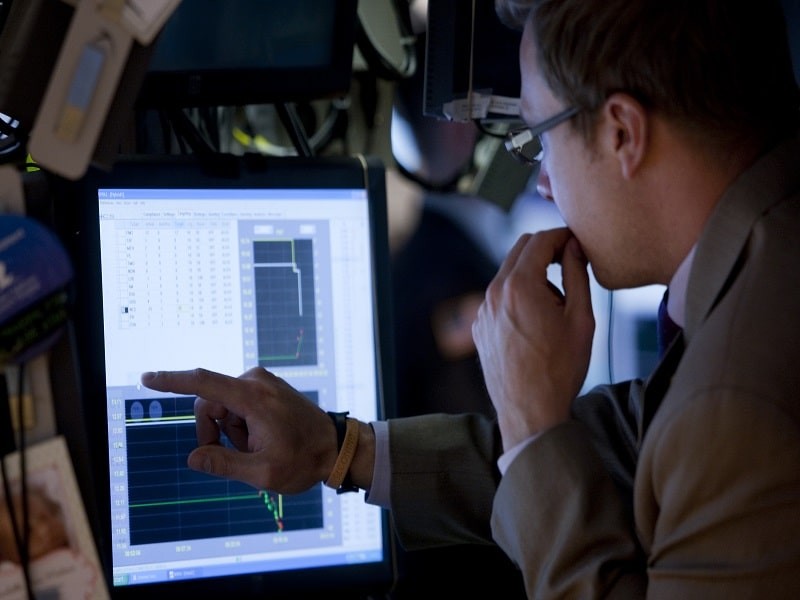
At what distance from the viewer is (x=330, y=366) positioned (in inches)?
46.9

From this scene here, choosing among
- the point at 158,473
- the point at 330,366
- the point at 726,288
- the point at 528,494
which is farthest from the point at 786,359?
the point at 158,473

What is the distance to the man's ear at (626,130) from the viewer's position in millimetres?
981

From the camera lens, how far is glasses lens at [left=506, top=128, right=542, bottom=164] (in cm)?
113

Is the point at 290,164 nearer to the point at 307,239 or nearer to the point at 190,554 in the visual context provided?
the point at 307,239

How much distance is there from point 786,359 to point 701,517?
0.50 ft

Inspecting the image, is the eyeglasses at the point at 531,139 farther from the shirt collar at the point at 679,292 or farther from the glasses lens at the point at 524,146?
the shirt collar at the point at 679,292

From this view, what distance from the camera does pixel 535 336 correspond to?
3.37 feet

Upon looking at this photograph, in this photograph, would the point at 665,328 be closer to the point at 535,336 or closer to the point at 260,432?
the point at 535,336

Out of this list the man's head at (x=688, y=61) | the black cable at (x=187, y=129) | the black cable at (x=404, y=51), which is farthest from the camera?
the black cable at (x=404, y=51)

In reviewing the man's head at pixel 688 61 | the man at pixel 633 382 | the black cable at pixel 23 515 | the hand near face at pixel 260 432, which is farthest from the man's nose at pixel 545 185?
the black cable at pixel 23 515

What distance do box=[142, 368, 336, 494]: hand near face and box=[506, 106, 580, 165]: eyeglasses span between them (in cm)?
39

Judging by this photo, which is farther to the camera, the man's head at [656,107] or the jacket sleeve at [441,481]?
the jacket sleeve at [441,481]

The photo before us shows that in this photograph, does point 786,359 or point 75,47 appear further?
point 786,359

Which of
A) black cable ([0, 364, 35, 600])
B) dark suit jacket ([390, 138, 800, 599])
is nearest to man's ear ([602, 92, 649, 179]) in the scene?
dark suit jacket ([390, 138, 800, 599])
